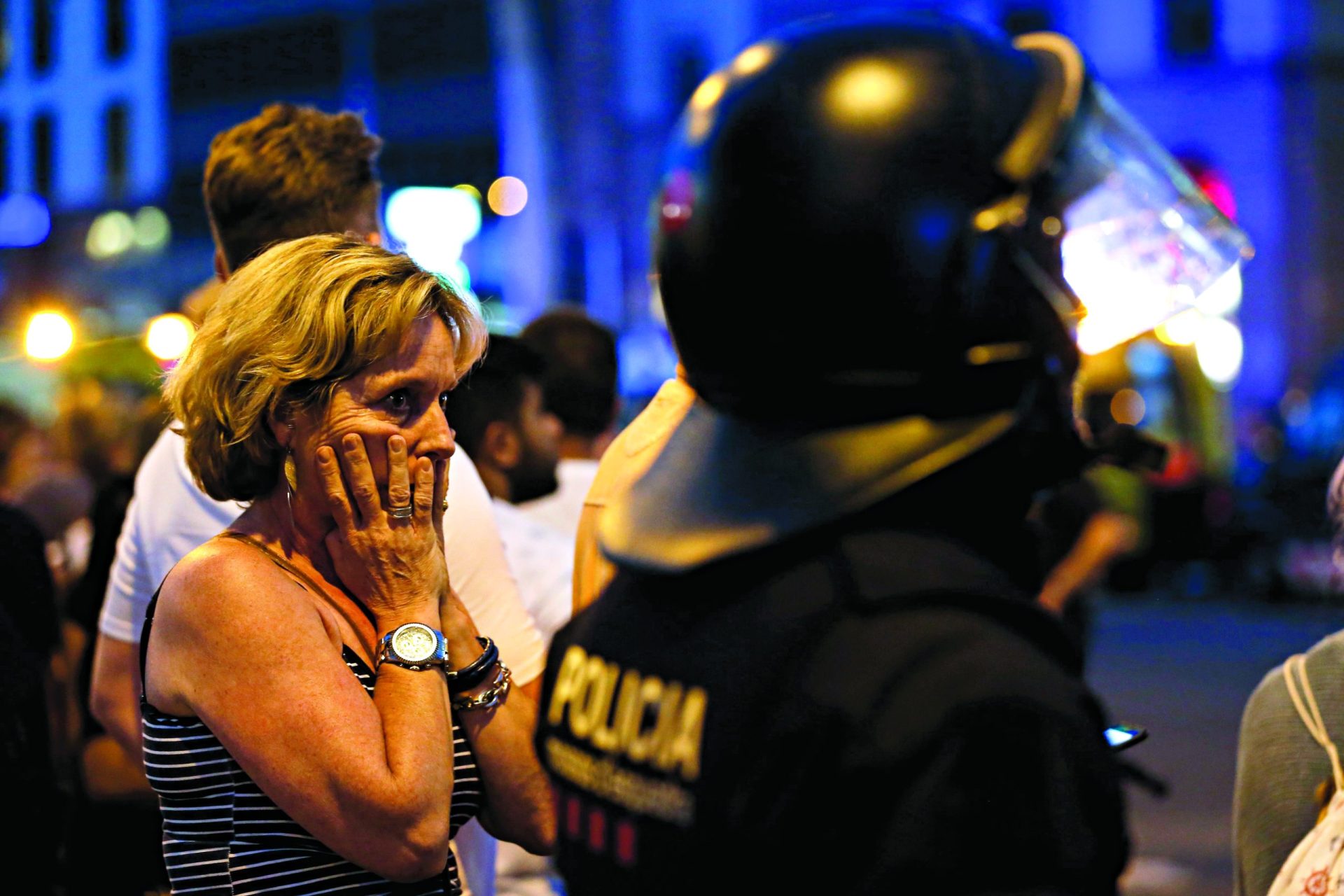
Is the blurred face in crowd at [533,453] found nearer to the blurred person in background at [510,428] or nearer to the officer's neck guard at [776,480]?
the blurred person in background at [510,428]

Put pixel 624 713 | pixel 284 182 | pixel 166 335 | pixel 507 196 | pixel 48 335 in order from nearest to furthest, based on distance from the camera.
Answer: pixel 624 713 → pixel 284 182 → pixel 48 335 → pixel 166 335 → pixel 507 196

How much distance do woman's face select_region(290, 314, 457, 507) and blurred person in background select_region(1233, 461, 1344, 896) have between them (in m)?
1.25

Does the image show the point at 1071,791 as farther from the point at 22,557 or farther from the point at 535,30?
the point at 535,30

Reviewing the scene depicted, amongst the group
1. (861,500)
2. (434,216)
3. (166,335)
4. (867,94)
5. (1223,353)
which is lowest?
(1223,353)

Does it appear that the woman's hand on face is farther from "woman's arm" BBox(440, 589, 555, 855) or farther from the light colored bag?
the light colored bag

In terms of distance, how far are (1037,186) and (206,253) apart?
109ft

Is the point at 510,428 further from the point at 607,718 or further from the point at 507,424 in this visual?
the point at 607,718

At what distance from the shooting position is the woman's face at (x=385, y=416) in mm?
1888

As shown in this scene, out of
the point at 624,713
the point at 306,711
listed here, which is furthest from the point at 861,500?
the point at 306,711

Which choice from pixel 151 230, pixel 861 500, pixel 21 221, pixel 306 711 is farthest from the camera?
pixel 151 230

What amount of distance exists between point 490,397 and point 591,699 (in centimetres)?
257

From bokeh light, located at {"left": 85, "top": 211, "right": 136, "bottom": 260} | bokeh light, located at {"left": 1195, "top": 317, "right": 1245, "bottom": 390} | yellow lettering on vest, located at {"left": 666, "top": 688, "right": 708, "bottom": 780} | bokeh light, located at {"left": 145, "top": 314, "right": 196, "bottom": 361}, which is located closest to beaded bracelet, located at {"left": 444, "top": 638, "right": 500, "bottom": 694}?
yellow lettering on vest, located at {"left": 666, "top": 688, "right": 708, "bottom": 780}

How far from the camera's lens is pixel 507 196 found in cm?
3306

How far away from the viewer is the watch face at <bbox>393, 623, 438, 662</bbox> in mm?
1842
